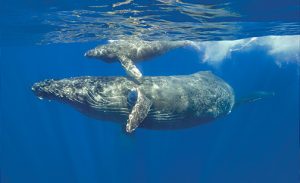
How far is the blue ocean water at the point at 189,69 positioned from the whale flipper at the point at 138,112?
1504 millimetres

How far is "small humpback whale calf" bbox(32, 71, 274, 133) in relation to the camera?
11555mm

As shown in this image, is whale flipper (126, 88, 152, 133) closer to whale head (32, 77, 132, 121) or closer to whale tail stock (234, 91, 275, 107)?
whale head (32, 77, 132, 121)

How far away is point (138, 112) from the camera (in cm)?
1059

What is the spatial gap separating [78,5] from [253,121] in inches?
1479

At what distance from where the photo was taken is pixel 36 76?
310 feet

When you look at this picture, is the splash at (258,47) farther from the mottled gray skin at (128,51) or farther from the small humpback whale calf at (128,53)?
the small humpback whale calf at (128,53)

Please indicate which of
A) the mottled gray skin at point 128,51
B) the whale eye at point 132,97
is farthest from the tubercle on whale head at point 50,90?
the mottled gray skin at point 128,51

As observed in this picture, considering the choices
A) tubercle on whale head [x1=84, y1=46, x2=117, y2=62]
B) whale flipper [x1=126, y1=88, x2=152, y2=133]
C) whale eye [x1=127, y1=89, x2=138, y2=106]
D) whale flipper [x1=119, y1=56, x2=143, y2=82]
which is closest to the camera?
whale flipper [x1=126, y1=88, x2=152, y2=133]

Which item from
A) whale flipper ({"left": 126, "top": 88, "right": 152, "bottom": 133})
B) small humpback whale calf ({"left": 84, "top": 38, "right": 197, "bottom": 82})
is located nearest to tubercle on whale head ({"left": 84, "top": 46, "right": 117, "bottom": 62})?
small humpback whale calf ({"left": 84, "top": 38, "right": 197, "bottom": 82})

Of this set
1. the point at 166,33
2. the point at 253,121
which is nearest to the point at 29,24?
the point at 166,33

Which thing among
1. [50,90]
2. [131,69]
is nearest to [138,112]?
[131,69]

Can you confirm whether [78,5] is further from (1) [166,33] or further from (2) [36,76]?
(2) [36,76]

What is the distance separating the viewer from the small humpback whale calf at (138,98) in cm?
1155

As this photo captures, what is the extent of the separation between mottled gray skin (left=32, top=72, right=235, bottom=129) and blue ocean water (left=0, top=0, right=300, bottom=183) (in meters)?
1.20
